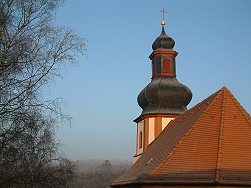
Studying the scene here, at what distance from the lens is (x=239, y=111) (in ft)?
52.4

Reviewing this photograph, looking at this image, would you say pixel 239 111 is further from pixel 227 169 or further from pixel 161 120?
pixel 161 120

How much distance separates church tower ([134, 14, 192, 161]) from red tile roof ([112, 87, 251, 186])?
9059mm

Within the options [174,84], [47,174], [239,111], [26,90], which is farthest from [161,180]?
[174,84]

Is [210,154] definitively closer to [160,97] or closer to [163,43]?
[160,97]

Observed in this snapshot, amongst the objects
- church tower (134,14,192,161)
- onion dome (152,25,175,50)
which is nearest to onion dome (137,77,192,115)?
church tower (134,14,192,161)

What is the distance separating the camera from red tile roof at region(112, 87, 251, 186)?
13.3 metres

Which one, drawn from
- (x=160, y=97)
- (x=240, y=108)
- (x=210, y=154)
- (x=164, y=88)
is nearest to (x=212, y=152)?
(x=210, y=154)

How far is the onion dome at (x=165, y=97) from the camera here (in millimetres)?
25781

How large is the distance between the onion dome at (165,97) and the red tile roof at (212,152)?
9.26 meters

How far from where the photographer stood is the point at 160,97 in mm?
25766

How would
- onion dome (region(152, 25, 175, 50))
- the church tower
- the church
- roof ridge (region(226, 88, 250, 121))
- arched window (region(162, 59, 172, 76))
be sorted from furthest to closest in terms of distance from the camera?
1. onion dome (region(152, 25, 175, 50))
2. arched window (region(162, 59, 172, 76))
3. the church tower
4. roof ridge (region(226, 88, 250, 121))
5. the church

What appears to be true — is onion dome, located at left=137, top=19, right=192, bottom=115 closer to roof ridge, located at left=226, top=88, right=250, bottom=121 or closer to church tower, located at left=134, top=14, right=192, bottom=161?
church tower, located at left=134, top=14, right=192, bottom=161

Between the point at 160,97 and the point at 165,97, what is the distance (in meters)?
0.33

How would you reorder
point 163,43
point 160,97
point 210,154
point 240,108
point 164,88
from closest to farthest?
point 210,154
point 240,108
point 160,97
point 164,88
point 163,43
